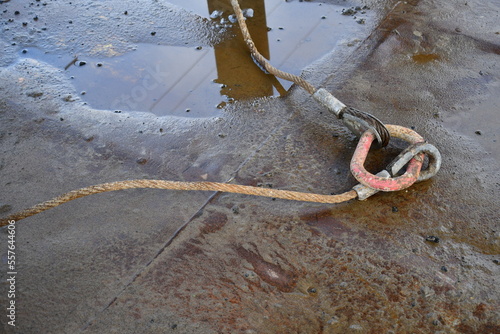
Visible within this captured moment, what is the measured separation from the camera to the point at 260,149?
228cm

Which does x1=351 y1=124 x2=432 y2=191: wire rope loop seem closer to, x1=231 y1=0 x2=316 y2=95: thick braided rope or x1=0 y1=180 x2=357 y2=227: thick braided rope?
x1=0 y1=180 x2=357 y2=227: thick braided rope

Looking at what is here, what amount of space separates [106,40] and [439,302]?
290 cm

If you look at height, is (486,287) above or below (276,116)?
below

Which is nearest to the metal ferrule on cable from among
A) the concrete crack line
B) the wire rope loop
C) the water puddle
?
the wire rope loop

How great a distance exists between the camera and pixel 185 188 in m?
2.00

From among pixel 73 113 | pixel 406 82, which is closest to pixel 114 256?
pixel 73 113

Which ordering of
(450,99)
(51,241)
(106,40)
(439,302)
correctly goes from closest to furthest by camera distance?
(439,302) < (51,241) < (450,99) < (106,40)

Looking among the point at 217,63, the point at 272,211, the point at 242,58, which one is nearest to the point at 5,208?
the point at 272,211

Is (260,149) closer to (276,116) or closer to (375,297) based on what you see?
(276,116)

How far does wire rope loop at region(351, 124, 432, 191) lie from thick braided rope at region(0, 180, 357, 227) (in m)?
0.09

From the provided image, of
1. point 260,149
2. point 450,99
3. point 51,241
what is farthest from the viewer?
point 450,99

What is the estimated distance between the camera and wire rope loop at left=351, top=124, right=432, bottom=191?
6.22 feet

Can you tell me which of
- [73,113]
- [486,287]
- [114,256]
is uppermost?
[73,113]

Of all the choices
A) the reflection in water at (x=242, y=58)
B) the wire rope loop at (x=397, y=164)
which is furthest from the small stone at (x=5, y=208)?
the wire rope loop at (x=397, y=164)
